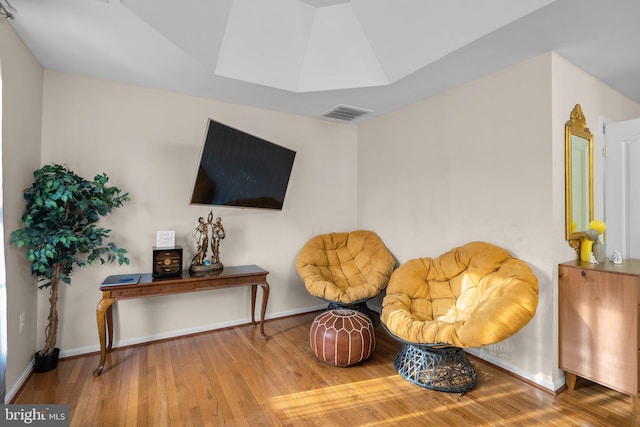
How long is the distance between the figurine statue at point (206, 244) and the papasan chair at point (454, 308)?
5.30 ft

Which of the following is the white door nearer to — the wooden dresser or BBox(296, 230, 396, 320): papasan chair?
the wooden dresser

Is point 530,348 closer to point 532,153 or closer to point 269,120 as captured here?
point 532,153

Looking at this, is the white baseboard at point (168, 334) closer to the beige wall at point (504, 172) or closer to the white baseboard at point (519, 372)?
the beige wall at point (504, 172)

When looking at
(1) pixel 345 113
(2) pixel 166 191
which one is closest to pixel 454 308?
(1) pixel 345 113

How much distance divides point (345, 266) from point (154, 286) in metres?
1.92

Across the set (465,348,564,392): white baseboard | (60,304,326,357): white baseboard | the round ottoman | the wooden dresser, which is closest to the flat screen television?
(60,304,326,357): white baseboard

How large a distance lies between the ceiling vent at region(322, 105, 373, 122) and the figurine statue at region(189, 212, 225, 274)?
1699 mm

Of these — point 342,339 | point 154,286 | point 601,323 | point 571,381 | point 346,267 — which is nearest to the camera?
point 601,323

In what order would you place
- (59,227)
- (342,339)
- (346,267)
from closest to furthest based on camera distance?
(59,227) < (342,339) < (346,267)

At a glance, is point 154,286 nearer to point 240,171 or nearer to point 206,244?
point 206,244

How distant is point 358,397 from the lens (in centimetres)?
211

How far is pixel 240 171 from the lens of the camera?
2.96 metres

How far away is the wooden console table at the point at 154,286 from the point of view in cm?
236

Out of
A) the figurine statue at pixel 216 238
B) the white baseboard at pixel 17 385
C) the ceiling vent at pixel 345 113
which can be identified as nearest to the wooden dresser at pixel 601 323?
the ceiling vent at pixel 345 113
